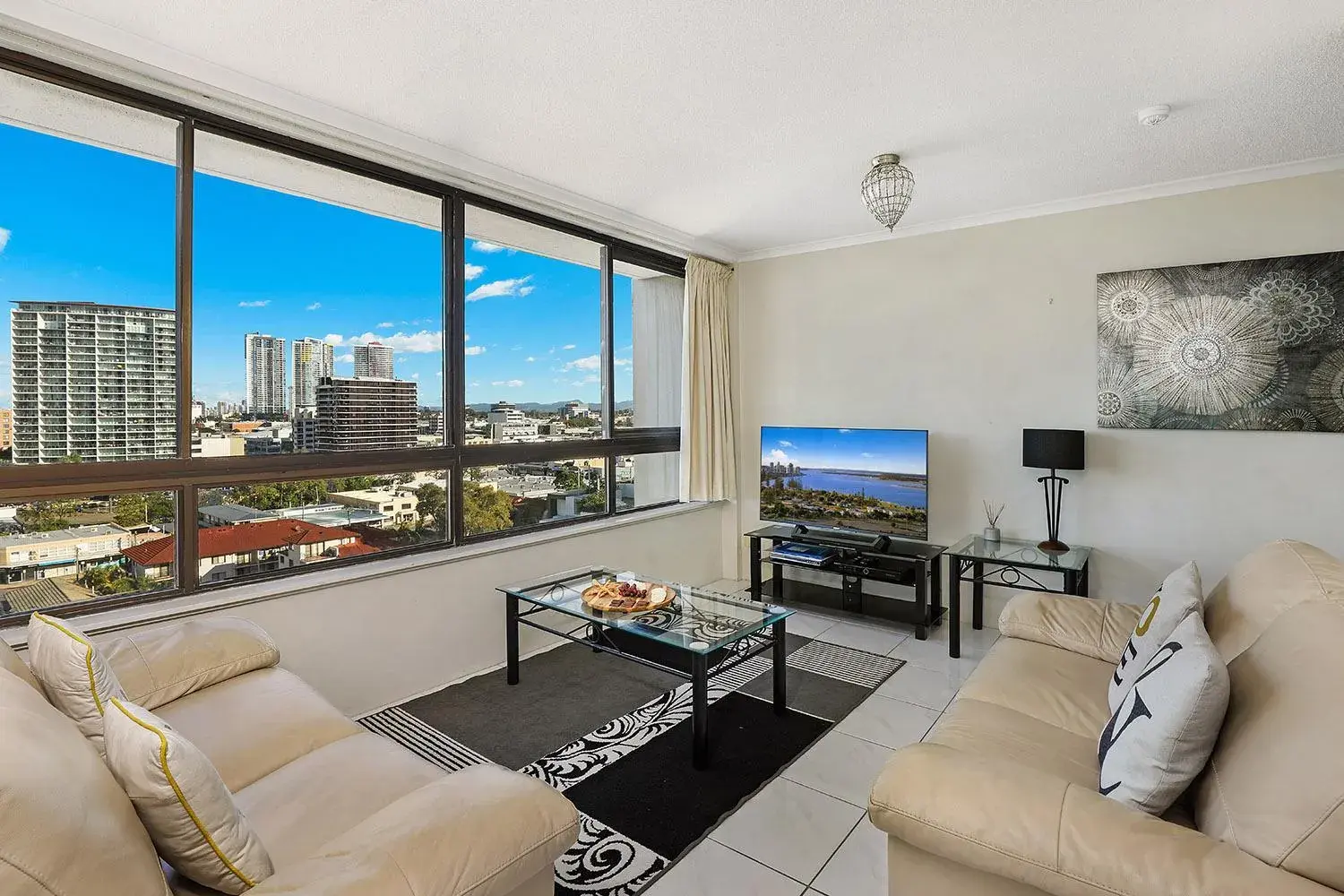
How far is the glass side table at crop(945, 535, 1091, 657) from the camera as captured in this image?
348 centimetres

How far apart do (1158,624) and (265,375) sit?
10.7ft

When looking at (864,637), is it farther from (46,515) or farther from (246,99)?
(246,99)

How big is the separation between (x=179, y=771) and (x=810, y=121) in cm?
286

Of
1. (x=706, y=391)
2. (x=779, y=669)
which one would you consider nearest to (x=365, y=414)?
(x=779, y=669)

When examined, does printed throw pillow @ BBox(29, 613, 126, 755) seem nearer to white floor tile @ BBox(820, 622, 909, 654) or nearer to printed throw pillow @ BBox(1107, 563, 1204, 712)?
printed throw pillow @ BBox(1107, 563, 1204, 712)

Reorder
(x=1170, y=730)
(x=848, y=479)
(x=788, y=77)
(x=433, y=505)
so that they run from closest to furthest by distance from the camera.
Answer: (x=1170, y=730) < (x=788, y=77) < (x=433, y=505) < (x=848, y=479)

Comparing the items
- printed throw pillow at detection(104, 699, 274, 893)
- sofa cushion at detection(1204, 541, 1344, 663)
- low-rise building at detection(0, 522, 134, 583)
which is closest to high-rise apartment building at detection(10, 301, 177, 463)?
low-rise building at detection(0, 522, 134, 583)

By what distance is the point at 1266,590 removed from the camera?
1.77m

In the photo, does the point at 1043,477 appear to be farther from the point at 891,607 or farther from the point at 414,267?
the point at 414,267

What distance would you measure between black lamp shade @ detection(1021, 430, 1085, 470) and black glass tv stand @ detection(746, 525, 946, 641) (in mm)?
773

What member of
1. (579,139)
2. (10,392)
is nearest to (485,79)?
(579,139)

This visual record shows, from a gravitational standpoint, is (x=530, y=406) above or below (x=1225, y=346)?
below

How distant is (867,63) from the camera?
2314 mm

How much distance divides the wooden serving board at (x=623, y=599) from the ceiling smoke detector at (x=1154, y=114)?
8.99 feet
